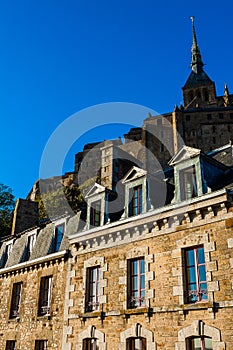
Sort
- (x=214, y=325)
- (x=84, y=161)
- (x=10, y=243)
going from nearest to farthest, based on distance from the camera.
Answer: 1. (x=214, y=325)
2. (x=10, y=243)
3. (x=84, y=161)

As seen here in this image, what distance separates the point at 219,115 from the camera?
2119 inches

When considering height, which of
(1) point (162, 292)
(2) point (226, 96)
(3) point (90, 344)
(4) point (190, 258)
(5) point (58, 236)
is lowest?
(3) point (90, 344)

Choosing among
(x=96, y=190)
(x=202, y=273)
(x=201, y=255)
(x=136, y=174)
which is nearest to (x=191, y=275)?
(x=202, y=273)

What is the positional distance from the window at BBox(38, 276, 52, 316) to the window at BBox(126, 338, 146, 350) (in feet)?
12.7

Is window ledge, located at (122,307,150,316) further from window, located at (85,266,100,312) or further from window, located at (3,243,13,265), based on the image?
window, located at (3,243,13,265)

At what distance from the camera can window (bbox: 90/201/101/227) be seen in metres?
12.2

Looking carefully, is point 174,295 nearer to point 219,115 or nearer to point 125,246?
point 125,246

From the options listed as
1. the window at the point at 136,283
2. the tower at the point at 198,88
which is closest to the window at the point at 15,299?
the window at the point at 136,283

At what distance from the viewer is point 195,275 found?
29.9 feet

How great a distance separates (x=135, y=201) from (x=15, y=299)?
266 inches

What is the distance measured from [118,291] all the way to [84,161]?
5588cm

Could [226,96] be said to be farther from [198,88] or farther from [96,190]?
[96,190]

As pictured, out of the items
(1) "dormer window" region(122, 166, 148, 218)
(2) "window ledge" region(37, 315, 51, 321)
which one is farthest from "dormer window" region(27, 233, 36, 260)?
(1) "dormer window" region(122, 166, 148, 218)

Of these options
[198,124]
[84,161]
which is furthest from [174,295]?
[84,161]
